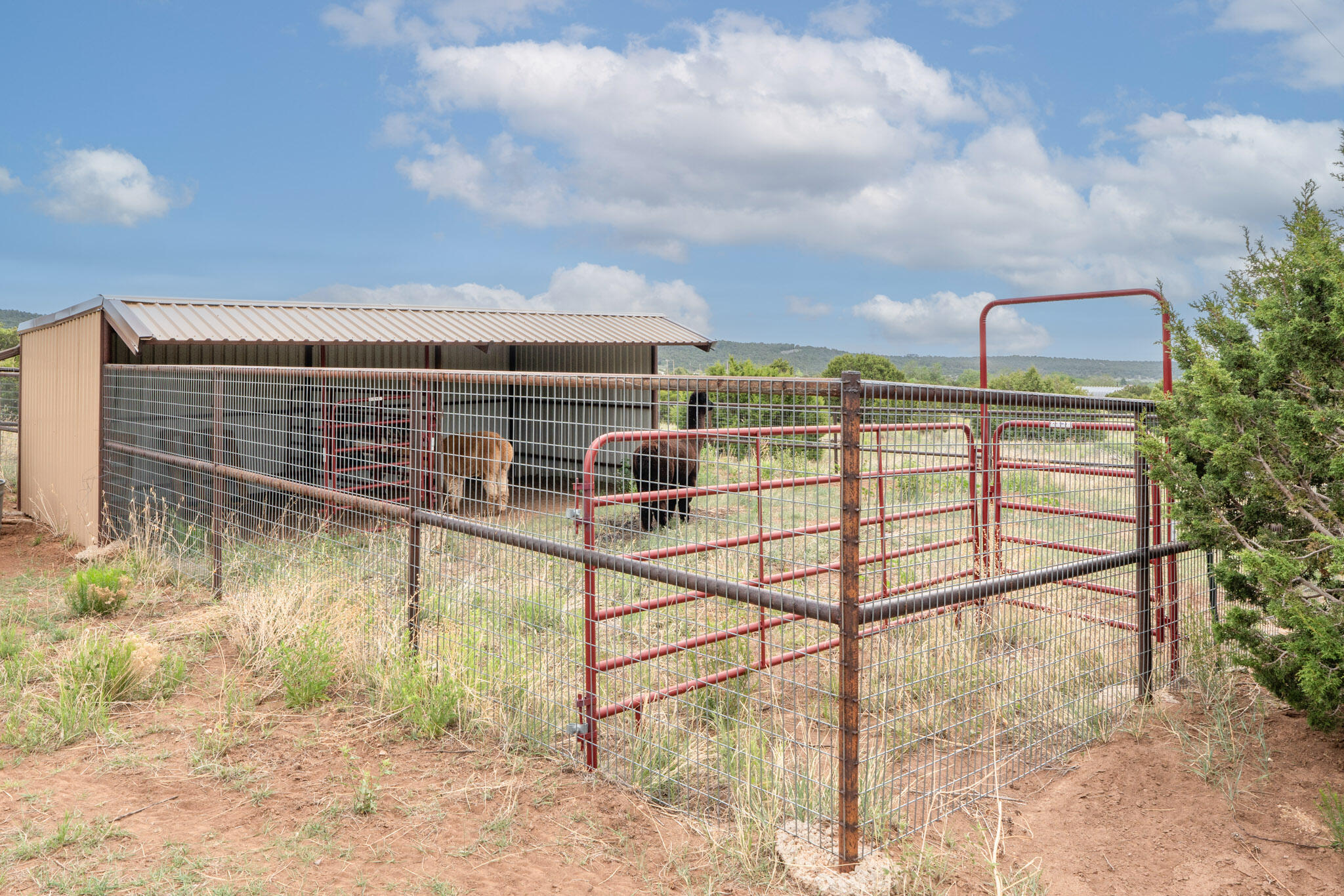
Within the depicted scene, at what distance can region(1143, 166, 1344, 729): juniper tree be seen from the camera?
3924mm

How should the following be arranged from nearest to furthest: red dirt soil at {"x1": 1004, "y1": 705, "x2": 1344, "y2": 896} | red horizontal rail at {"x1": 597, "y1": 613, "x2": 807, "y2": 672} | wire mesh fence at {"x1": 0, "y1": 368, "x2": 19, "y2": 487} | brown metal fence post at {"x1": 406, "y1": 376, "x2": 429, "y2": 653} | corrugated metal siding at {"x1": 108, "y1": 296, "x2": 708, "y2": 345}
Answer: red dirt soil at {"x1": 1004, "y1": 705, "x2": 1344, "y2": 896}
red horizontal rail at {"x1": 597, "y1": 613, "x2": 807, "y2": 672}
brown metal fence post at {"x1": 406, "y1": 376, "x2": 429, "y2": 653}
corrugated metal siding at {"x1": 108, "y1": 296, "x2": 708, "y2": 345}
wire mesh fence at {"x1": 0, "y1": 368, "x2": 19, "y2": 487}

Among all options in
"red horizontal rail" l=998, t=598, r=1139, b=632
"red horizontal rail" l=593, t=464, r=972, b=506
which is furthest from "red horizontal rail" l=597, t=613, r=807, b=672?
"red horizontal rail" l=998, t=598, r=1139, b=632

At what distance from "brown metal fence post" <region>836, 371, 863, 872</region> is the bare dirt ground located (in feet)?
1.67

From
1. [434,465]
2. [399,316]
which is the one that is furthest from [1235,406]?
[399,316]

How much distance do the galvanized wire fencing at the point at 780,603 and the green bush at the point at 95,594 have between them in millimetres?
719

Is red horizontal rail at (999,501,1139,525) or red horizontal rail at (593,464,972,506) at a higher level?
red horizontal rail at (593,464,972,506)

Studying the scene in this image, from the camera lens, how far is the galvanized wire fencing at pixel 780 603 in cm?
345

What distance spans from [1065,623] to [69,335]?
10990mm

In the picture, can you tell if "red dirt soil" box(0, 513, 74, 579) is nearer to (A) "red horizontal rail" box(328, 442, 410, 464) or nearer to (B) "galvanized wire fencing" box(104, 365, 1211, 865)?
(B) "galvanized wire fencing" box(104, 365, 1211, 865)

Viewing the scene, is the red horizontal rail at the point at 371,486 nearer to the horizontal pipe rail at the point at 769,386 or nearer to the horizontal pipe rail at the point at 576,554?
the horizontal pipe rail at the point at 576,554

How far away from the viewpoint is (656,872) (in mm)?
3299

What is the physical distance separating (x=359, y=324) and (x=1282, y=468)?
10770 millimetres

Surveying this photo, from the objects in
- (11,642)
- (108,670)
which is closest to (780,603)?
(108,670)

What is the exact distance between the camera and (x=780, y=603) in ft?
10.8
